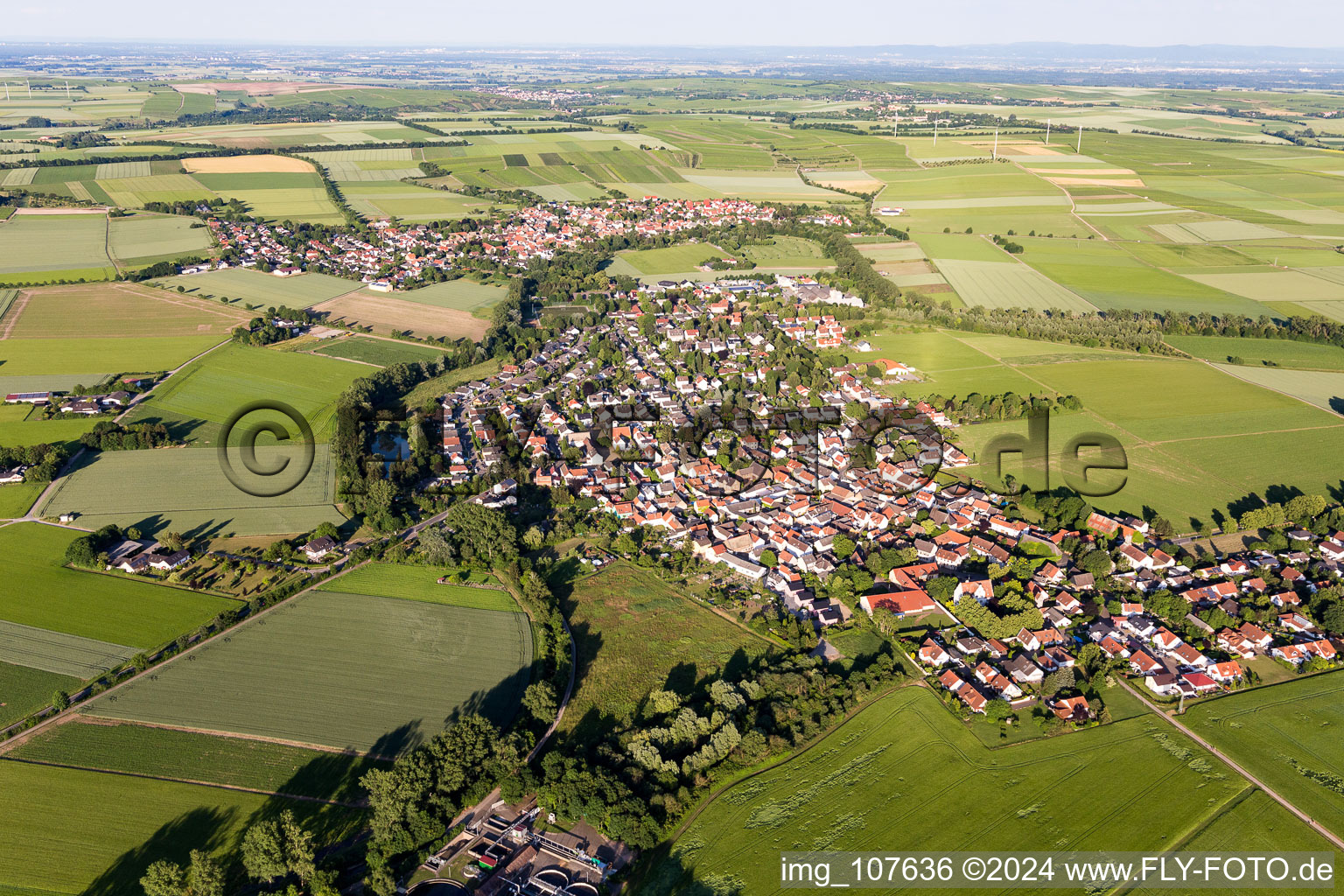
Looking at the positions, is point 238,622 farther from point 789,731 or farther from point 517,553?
point 789,731

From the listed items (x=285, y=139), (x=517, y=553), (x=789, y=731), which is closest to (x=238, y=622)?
(x=517, y=553)

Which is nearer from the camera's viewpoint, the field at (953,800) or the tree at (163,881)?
the tree at (163,881)

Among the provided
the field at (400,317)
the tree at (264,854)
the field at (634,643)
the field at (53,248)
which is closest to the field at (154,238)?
the field at (53,248)

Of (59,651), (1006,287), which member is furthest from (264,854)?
(1006,287)

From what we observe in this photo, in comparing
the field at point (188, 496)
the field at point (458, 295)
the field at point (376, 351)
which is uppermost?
the field at point (458, 295)

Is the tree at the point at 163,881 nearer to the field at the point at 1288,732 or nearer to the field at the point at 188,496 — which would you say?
the field at the point at 188,496

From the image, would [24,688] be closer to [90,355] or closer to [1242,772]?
[90,355]
